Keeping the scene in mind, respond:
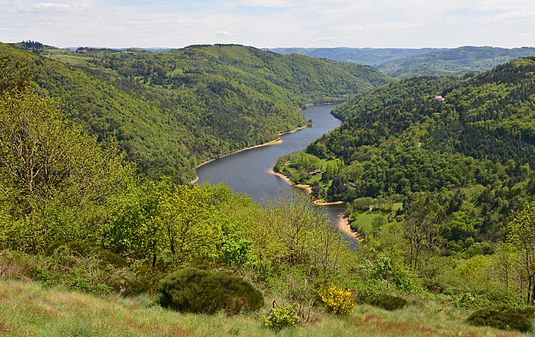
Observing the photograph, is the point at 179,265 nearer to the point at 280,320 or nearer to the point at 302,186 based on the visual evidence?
the point at 280,320

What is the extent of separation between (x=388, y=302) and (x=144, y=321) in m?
15.8

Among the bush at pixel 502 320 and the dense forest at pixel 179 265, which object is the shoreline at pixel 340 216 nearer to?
the dense forest at pixel 179 265

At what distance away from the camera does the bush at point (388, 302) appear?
949 inches

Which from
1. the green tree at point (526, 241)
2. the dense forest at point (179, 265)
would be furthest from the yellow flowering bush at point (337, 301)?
the green tree at point (526, 241)

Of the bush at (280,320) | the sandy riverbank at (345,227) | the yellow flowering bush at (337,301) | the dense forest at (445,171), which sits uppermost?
the bush at (280,320)

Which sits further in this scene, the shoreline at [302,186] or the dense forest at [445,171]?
the shoreline at [302,186]

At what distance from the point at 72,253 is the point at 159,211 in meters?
6.71

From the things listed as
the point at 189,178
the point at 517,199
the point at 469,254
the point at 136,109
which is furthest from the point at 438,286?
the point at 136,109

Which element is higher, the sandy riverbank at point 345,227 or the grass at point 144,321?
the grass at point 144,321

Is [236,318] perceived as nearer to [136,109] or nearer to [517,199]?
[517,199]

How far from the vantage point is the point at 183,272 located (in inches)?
759

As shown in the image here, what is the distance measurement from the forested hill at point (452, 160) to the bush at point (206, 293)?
99.5m

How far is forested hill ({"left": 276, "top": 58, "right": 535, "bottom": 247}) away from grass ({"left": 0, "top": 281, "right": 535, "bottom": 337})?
310ft

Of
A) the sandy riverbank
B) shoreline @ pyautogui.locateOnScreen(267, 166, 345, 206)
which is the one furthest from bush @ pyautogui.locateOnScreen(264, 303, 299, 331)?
shoreline @ pyautogui.locateOnScreen(267, 166, 345, 206)
